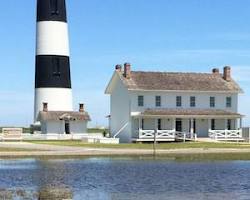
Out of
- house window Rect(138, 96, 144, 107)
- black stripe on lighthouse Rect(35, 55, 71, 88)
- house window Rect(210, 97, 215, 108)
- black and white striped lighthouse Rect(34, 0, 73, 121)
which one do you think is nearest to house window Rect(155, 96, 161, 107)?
house window Rect(138, 96, 144, 107)

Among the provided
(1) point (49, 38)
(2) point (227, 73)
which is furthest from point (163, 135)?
(1) point (49, 38)

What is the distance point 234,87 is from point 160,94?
781 centimetres

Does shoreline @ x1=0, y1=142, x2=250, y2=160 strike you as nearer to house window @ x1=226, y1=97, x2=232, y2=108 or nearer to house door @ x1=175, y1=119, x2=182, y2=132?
house door @ x1=175, y1=119, x2=182, y2=132

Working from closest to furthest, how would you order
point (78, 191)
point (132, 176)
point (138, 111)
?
1. point (78, 191)
2. point (132, 176)
3. point (138, 111)

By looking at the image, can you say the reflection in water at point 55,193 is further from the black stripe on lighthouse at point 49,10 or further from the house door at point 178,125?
the black stripe on lighthouse at point 49,10

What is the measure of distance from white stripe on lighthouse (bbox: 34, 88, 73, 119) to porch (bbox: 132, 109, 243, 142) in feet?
22.8

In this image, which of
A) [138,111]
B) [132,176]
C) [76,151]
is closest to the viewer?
[132,176]

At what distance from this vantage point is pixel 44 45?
6588cm

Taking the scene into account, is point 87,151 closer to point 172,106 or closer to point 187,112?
point 187,112

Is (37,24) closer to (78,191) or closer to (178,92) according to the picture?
(178,92)

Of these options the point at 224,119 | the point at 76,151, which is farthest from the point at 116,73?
the point at 76,151

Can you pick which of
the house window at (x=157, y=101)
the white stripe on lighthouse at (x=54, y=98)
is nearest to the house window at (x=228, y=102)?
the house window at (x=157, y=101)

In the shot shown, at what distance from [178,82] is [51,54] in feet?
41.0

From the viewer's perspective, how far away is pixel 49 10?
65.9 meters
